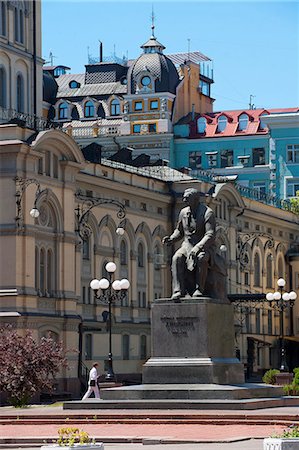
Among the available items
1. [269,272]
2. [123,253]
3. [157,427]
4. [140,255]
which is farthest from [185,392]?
[269,272]

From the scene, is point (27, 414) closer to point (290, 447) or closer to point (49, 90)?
point (290, 447)

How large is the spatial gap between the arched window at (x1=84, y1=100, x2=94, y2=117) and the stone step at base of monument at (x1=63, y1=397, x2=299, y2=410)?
270 feet

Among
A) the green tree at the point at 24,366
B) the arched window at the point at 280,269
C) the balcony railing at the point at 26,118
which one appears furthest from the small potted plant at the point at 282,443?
the arched window at the point at 280,269

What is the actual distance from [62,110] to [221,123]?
1276 cm

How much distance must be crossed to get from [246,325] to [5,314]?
32.5 m

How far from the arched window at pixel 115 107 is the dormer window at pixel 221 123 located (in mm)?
8088

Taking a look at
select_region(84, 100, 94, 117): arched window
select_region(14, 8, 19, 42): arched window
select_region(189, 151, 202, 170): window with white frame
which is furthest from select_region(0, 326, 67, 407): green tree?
select_region(84, 100, 94, 117): arched window

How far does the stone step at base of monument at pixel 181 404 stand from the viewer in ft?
116

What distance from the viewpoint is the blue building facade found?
114 m

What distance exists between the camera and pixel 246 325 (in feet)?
302

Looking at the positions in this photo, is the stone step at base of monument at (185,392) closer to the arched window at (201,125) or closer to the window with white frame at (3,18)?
the window with white frame at (3,18)

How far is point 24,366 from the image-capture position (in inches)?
1971

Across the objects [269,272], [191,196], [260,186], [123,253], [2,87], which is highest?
[2,87]

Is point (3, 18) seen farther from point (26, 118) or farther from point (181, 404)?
point (181, 404)
